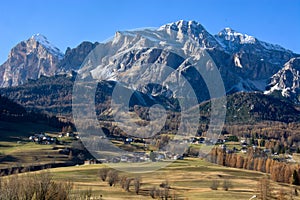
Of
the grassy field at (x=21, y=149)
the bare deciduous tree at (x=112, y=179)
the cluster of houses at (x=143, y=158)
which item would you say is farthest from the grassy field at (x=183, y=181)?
the grassy field at (x=21, y=149)

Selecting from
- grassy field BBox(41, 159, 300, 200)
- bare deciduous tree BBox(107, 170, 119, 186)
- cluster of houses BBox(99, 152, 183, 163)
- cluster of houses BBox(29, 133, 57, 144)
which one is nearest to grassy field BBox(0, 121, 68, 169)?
cluster of houses BBox(29, 133, 57, 144)

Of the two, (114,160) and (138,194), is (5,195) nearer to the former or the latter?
(138,194)

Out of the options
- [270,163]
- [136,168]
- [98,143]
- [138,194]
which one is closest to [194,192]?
[138,194]

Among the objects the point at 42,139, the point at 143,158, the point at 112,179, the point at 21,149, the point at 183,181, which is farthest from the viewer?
the point at 42,139

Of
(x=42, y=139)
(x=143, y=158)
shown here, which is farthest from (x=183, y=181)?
(x=42, y=139)

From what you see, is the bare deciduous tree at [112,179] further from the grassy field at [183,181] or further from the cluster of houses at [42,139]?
the cluster of houses at [42,139]

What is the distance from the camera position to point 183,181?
9762cm

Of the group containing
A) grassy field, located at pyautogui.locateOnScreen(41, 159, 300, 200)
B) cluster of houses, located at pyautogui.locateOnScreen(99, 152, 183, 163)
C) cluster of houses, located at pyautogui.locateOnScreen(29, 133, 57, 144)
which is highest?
cluster of houses, located at pyautogui.locateOnScreen(29, 133, 57, 144)

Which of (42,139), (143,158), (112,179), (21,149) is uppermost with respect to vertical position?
(42,139)

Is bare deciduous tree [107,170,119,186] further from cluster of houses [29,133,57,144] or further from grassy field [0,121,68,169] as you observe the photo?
cluster of houses [29,133,57,144]

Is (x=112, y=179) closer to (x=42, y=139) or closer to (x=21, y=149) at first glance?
(x=21, y=149)

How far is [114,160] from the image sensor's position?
422ft

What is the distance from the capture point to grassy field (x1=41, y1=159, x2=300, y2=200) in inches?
3034

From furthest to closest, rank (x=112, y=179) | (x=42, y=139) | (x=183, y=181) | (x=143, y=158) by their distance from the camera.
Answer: (x=42, y=139) → (x=143, y=158) → (x=183, y=181) → (x=112, y=179)
